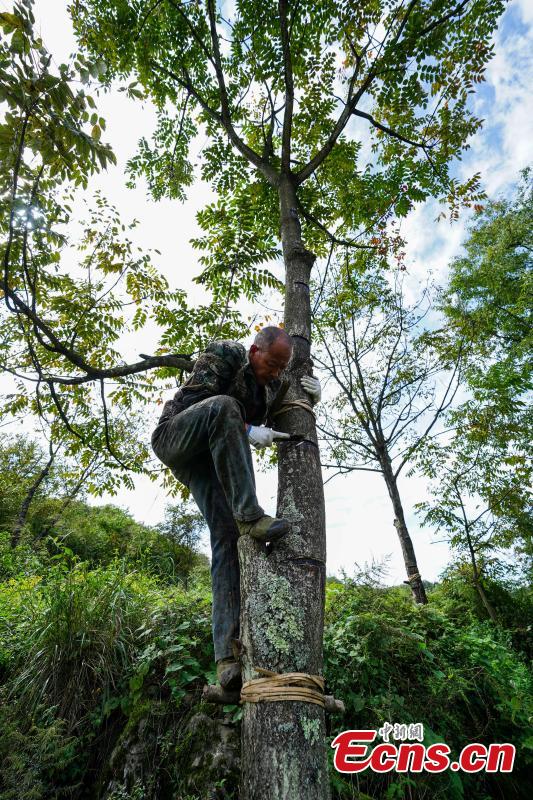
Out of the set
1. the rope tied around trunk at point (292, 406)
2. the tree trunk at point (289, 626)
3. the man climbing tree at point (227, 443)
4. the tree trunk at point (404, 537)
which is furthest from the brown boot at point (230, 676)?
the tree trunk at point (404, 537)

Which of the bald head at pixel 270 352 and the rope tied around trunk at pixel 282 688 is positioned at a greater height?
the bald head at pixel 270 352

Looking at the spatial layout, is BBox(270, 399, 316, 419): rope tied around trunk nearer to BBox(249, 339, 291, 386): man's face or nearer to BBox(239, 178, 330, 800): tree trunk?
BBox(239, 178, 330, 800): tree trunk

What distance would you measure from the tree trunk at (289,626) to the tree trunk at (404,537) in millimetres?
6356

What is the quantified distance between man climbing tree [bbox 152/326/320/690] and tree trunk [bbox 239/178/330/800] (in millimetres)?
128

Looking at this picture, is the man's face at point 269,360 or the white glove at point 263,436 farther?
the man's face at point 269,360

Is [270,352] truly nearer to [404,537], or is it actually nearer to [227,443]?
[227,443]

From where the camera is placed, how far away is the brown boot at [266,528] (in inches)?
77.1

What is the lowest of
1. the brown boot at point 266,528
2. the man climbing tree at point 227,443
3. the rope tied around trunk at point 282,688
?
the rope tied around trunk at point 282,688

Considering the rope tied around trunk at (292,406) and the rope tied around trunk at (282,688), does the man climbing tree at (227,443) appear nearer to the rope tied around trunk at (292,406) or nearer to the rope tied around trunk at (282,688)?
the rope tied around trunk at (292,406)

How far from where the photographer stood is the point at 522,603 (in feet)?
25.4

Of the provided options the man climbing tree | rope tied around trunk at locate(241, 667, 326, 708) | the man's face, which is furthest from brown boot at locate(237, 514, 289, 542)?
the man's face

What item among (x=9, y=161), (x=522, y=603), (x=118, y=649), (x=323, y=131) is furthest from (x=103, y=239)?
(x=522, y=603)

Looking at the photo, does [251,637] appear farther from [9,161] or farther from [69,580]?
[69,580]

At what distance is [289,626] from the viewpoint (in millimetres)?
1726
